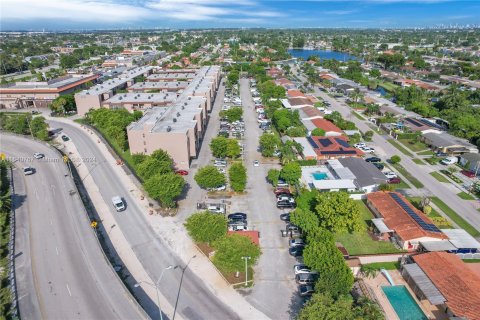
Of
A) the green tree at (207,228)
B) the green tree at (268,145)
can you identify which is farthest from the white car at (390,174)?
the green tree at (207,228)

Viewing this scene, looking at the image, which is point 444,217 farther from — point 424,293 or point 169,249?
point 169,249

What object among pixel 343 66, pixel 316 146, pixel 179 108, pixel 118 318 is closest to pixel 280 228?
→ pixel 118 318

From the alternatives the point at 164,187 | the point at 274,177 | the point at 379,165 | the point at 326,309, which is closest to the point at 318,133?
the point at 379,165

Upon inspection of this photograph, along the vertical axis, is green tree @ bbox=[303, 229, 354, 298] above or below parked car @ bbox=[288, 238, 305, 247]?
above

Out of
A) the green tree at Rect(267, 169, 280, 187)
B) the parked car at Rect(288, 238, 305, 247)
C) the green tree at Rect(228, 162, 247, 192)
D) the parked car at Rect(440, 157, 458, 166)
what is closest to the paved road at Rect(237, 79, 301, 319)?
the parked car at Rect(288, 238, 305, 247)

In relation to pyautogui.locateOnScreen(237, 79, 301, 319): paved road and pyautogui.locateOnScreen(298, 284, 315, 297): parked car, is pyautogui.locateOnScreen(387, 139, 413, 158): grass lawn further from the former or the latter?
pyautogui.locateOnScreen(298, 284, 315, 297): parked car

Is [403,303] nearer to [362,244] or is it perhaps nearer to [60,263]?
[362,244]
